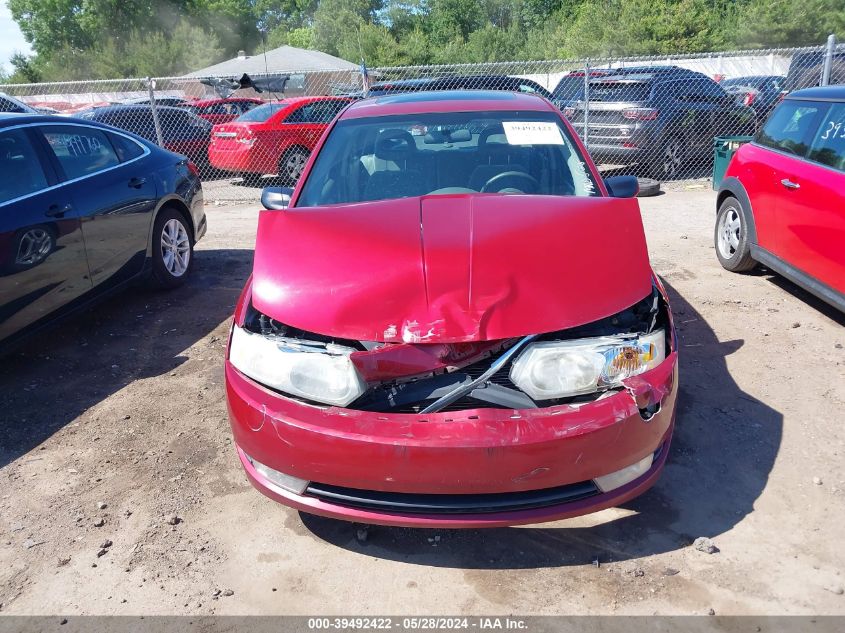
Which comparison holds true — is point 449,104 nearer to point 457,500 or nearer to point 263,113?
point 457,500

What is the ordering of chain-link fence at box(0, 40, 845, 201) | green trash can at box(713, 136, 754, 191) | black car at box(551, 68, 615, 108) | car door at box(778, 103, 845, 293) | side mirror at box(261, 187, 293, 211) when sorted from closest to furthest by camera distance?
1. side mirror at box(261, 187, 293, 211)
2. car door at box(778, 103, 845, 293)
3. green trash can at box(713, 136, 754, 191)
4. chain-link fence at box(0, 40, 845, 201)
5. black car at box(551, 68, 615, 108)

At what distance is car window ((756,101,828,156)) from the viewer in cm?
520

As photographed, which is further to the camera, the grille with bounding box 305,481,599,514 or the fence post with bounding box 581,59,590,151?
the fence post with bounding box 581,59,590,151

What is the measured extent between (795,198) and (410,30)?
66.9 m

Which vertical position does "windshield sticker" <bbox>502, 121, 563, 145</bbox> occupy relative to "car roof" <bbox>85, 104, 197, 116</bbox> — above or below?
above

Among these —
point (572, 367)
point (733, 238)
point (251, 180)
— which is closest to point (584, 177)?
point (572, 367)

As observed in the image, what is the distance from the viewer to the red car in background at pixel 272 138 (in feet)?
36.7

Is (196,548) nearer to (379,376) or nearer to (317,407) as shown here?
(317,407)

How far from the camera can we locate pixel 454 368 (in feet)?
8.14

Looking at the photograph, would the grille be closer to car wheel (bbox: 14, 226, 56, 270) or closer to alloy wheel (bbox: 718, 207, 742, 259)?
car wheel (bbox: 14, 226, 56, 270)

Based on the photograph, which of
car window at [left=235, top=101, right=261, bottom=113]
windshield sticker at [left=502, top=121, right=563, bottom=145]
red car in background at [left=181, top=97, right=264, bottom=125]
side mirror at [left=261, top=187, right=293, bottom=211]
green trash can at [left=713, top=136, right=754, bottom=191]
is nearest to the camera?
windshield sticker at [left=502, top=121, right=563, bottom=145]

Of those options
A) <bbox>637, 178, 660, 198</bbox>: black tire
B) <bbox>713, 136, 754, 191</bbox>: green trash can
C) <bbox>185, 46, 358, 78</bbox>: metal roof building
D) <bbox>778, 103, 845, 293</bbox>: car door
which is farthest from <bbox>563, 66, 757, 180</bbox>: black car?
<bbox>185, 46, 358, 78</bbox>: metal roof building

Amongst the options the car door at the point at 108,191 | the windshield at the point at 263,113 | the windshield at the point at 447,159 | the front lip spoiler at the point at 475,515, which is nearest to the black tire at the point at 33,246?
the car door at the point at 108,191

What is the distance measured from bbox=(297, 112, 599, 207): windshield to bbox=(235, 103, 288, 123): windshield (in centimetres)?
806
